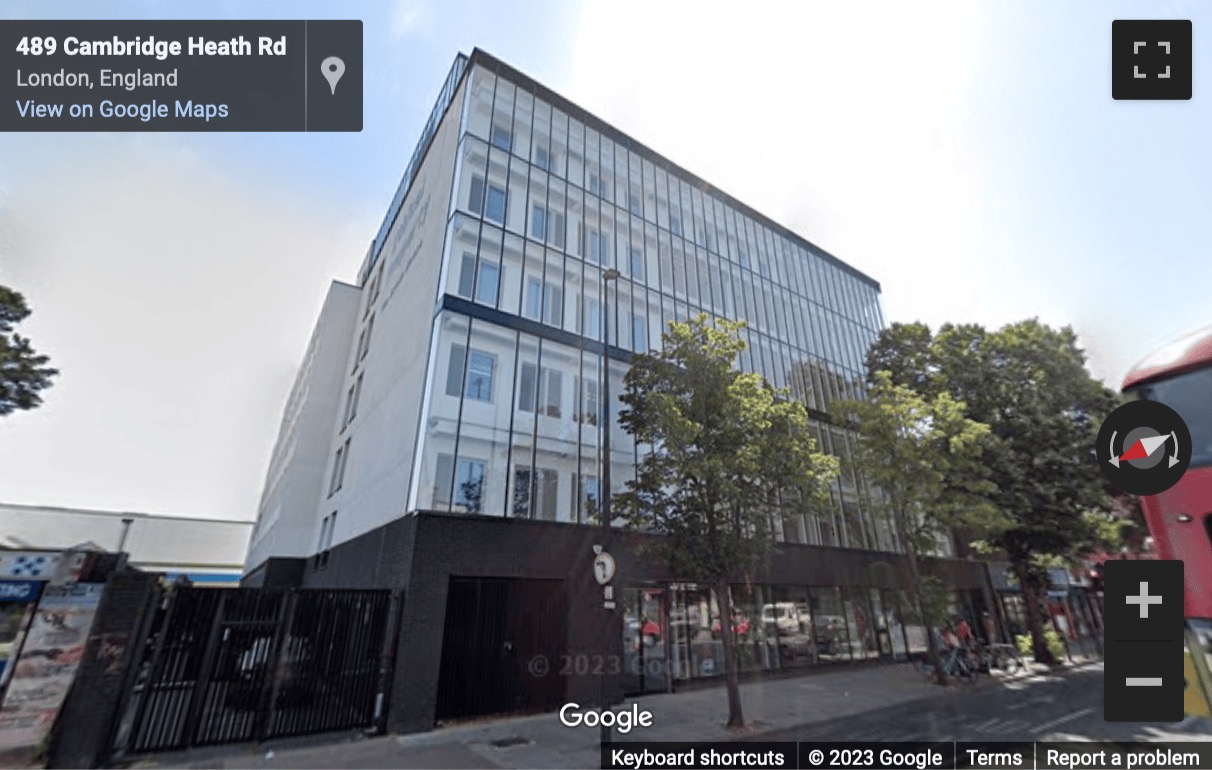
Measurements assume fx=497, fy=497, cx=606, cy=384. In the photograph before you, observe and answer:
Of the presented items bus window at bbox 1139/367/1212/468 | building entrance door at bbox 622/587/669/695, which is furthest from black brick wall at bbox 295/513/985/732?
bus window at bbox 1139/367/1212/468

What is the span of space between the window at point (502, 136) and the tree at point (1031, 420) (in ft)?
64.7

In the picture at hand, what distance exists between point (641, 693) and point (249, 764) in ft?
31.7

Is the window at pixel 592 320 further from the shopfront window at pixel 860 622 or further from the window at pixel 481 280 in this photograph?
the shopfront window at pixel 860 622

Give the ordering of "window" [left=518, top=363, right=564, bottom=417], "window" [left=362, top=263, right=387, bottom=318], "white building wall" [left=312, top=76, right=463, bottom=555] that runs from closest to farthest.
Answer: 1. "white building wall" [left=312, top=76, right=463, bottom=555]
2. "window" [left=518, top=363, right=564, bottom=417]
3. "window" [left=362, top=263, right=387, bottom=318]

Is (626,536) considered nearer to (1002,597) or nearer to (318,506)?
(318,506)

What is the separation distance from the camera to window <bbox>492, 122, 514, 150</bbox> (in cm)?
1838

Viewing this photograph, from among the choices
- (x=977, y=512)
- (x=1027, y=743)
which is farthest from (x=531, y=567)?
(x=977, y=512)

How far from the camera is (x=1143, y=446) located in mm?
4496

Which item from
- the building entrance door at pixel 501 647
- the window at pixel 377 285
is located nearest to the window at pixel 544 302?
the building entrance door at pixel 501 647

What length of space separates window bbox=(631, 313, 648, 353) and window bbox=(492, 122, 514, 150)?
7930mm

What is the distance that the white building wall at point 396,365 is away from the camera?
14.7 metres

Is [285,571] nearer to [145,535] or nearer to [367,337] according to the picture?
[367,337]

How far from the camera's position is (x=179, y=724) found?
8.85 metres

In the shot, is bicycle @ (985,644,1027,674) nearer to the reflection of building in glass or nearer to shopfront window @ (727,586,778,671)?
the reflection of building in glass
